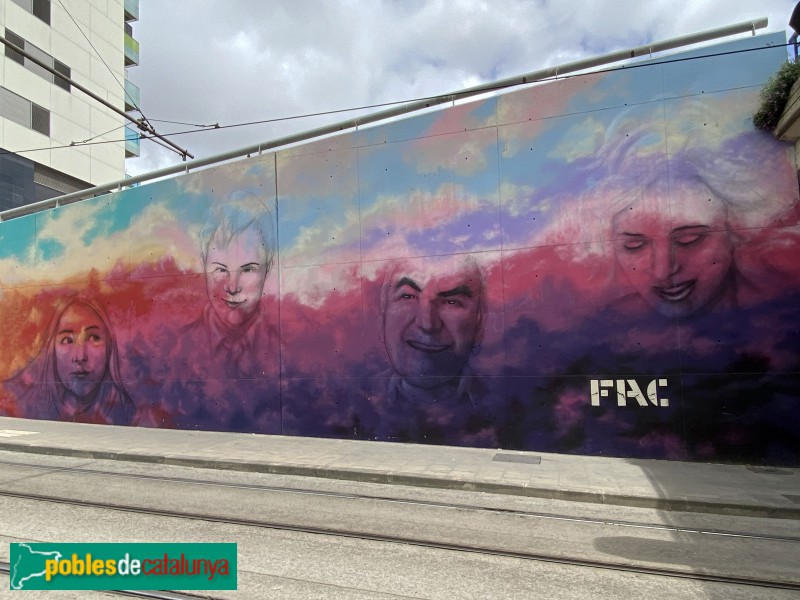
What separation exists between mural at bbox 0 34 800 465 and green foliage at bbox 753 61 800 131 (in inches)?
8.3

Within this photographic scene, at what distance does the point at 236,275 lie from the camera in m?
11.8

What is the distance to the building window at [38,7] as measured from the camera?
2824 centimetres

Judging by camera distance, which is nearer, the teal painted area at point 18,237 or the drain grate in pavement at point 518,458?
the drain grate in pavement at point 518,458

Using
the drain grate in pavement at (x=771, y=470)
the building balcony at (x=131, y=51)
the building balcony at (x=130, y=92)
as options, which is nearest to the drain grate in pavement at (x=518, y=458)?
the drain grate in pavement at (x=771, y=470)

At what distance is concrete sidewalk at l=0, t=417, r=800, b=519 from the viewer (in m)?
6.61

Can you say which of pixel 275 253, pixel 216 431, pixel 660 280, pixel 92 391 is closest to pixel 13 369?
pixel 92 391

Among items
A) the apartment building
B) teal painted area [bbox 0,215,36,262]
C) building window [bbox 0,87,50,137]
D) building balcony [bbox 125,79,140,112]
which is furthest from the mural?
building balcony [bbox 125,79,140,112]

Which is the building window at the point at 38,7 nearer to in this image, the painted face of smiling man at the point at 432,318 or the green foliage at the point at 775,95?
the painted face of smiling man at the point at 432,318

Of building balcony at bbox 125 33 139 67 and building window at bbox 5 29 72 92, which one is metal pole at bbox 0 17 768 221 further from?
building balcony at bbox 125 33 139 67

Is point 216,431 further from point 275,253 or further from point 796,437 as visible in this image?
point 796,437

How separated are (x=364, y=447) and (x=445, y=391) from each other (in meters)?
1.80

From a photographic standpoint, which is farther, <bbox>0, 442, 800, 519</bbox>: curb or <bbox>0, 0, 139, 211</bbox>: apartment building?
<bbox>0, 0, 139, 211</bbox>: apartment building

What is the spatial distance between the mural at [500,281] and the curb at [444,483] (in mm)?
2342

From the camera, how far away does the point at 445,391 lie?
9922mm
